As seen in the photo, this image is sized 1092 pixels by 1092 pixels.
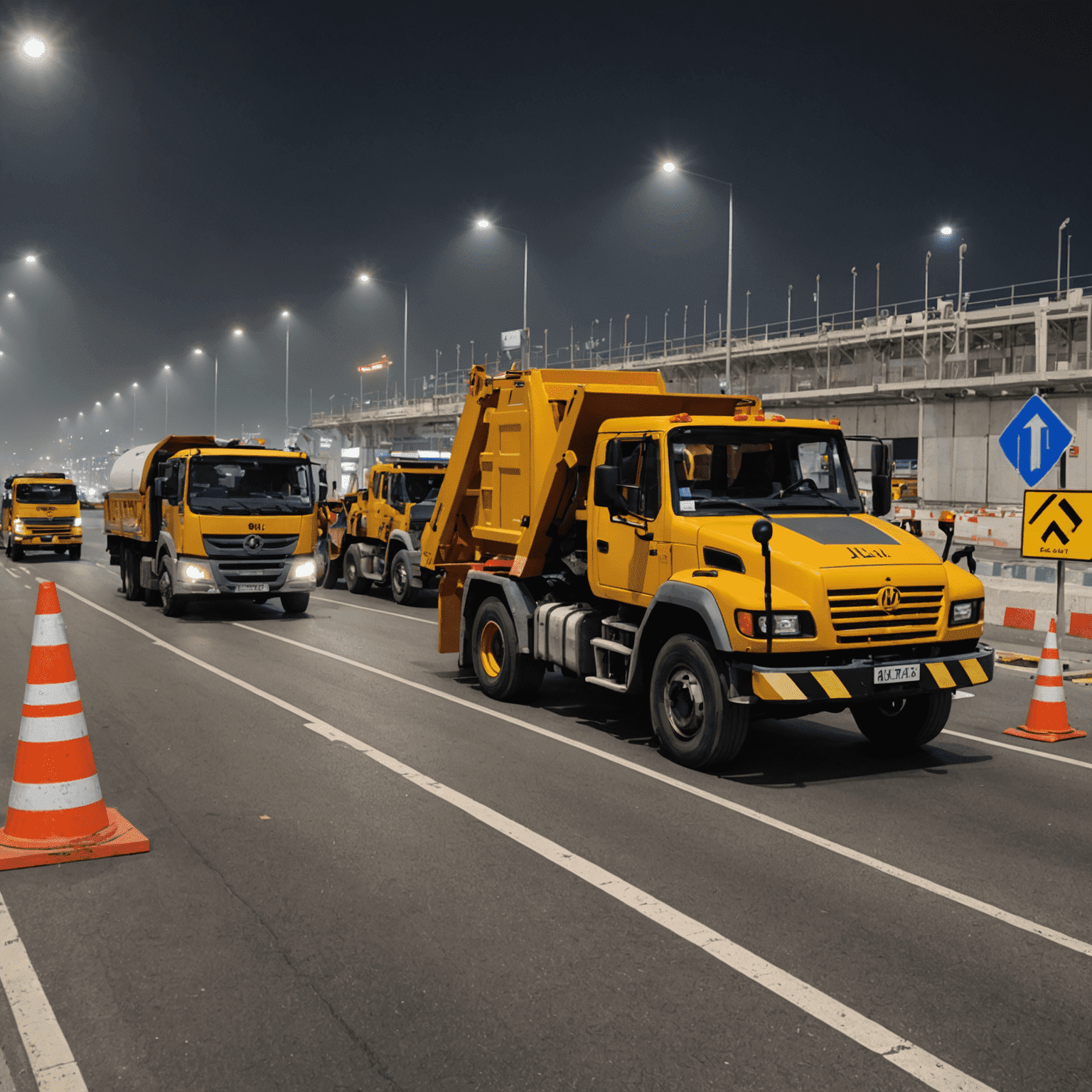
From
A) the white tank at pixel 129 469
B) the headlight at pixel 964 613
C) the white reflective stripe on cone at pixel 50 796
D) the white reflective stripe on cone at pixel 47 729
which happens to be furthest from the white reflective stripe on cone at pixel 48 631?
the white tank at pixel 129 469

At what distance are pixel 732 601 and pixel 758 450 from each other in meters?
1.86

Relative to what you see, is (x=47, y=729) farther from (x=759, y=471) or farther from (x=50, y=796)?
(x=759, y=471)

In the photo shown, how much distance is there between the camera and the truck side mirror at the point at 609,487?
8133 mm

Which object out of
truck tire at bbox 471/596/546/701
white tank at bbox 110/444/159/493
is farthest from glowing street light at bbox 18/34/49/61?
truck tire at bbox 471/596/546/701

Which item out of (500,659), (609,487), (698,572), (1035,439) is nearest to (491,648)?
(500,659)

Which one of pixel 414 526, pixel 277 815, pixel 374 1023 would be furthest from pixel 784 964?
pixel 414 526

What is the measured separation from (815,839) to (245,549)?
1226cm

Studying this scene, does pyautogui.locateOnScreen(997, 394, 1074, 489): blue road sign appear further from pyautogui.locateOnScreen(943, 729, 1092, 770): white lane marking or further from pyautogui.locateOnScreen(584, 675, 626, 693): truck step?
pyautogui.locateOnScreen(584, 675, 626, 693): truck step

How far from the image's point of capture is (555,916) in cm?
480

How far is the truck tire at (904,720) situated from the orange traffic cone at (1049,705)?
91cm

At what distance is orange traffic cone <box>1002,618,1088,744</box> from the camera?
8.62 m

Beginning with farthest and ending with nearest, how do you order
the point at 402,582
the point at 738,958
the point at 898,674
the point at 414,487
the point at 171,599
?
the point at 414,487, the point at 402,582, the point at 171,599, the point at 898,674, the point at 738,958

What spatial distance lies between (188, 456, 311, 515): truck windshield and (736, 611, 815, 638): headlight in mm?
11314

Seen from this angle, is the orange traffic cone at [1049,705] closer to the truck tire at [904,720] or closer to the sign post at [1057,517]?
the truck tire at [904,720]
